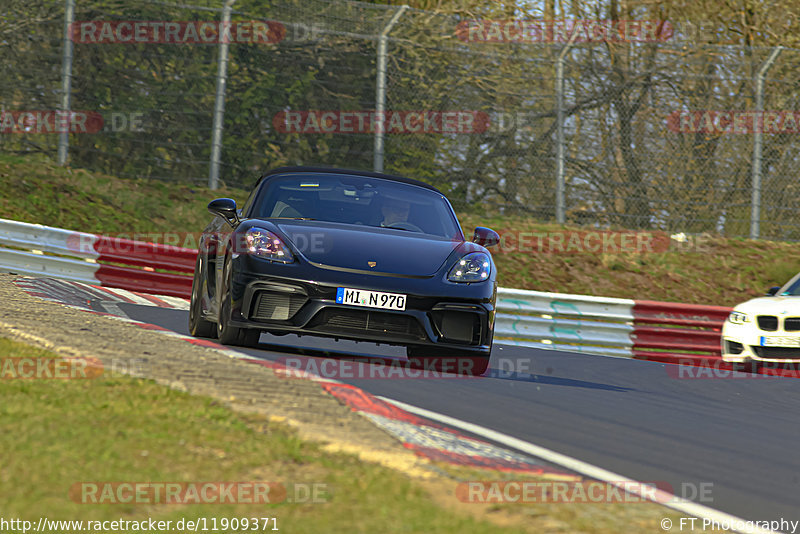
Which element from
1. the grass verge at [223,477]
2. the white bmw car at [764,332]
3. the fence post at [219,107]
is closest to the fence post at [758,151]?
the white bmw car at [764,332]

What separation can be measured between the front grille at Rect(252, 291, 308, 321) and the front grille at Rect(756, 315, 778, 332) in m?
6.72

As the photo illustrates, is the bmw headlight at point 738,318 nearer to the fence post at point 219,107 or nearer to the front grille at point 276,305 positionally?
the front grille at point 276,305

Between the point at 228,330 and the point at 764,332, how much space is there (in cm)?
691

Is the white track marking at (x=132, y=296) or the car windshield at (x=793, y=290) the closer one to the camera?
the car windshield at (x=793, y=290)

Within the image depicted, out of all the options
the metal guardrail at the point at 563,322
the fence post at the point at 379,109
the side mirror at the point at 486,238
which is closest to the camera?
the side mirror at the point at 486,238

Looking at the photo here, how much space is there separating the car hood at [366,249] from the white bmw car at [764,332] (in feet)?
17.9

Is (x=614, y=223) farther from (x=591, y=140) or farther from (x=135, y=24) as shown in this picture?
(x=135, y=24)

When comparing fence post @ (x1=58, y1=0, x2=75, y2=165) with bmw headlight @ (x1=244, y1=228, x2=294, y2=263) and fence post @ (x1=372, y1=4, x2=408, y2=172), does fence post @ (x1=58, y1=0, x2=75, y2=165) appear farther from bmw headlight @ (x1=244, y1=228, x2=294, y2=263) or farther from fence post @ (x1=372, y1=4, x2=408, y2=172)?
bmw headlight @ (x1=244, y1=228, x2=294, y2=263)

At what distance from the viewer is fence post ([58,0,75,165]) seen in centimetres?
1686

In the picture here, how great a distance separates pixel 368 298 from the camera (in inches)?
283

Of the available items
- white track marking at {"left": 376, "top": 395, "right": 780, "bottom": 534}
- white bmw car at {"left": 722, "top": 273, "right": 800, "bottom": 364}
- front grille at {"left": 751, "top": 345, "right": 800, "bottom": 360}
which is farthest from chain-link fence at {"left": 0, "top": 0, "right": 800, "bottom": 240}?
white track marking at {"left": 376, "top": 395, "right": 780, "bottom": 534}

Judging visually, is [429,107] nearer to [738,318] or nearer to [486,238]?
[738,318]

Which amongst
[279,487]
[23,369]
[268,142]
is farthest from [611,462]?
[268,142]

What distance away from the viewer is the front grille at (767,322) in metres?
11.9
